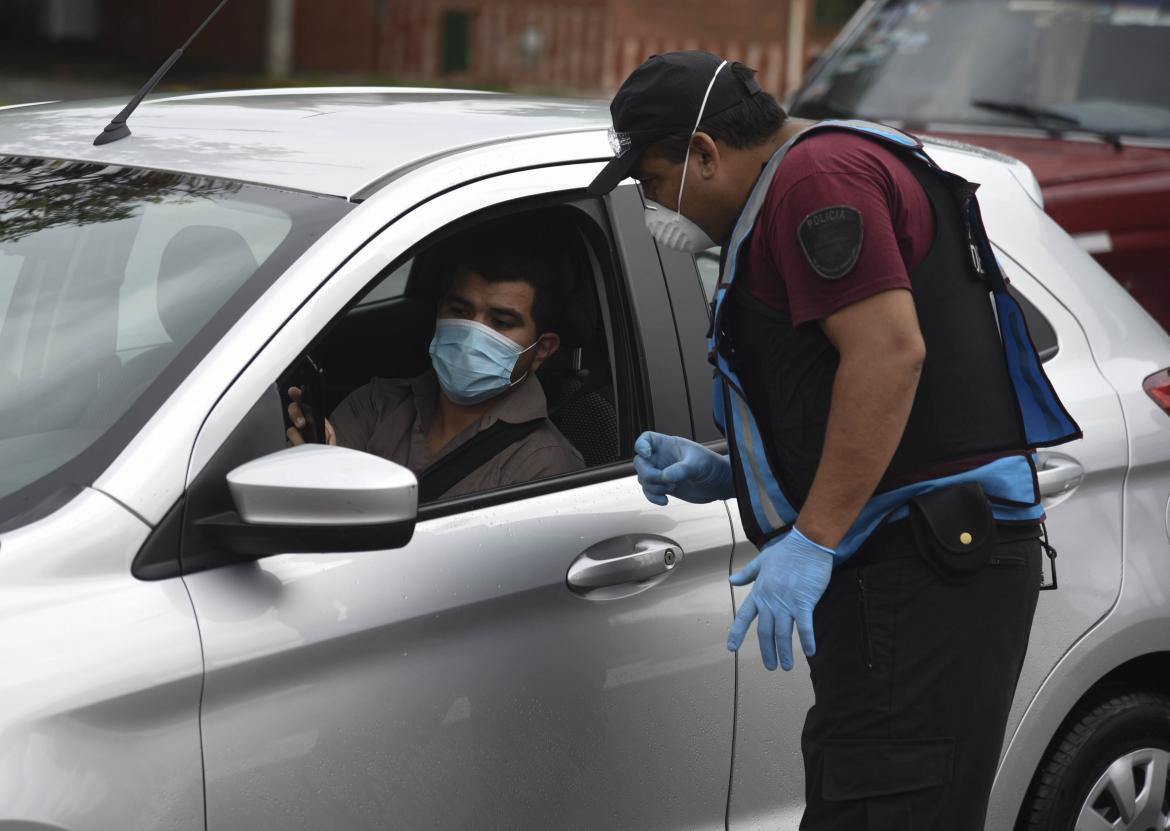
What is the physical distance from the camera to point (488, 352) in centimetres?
314

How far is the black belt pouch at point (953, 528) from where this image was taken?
2.44m

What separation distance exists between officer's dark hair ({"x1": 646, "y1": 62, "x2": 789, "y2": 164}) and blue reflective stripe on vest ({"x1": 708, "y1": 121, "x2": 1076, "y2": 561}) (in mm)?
75

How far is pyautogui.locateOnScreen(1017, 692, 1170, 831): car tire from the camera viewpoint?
3219 millimetres

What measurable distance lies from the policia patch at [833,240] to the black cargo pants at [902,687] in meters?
0.43

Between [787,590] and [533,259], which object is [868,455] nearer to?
[787,590]

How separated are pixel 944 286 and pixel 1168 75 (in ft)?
15.9

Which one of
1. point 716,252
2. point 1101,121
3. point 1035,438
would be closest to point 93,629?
point 1035,438

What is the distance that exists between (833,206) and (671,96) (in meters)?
0.33

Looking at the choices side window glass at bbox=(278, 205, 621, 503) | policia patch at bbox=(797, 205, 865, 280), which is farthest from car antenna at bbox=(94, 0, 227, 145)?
policia patch at bbox=(797, 205, 865, 280)

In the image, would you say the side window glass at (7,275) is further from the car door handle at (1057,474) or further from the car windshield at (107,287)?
the car door handle at (1057,474)

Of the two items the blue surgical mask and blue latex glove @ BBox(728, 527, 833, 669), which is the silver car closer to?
the blue surgical mask

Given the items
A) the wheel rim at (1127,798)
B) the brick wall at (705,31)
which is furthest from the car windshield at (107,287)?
the brick wall at (705,31)

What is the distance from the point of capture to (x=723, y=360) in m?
2.53

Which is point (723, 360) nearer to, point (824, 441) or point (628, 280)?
point (824, 441)
